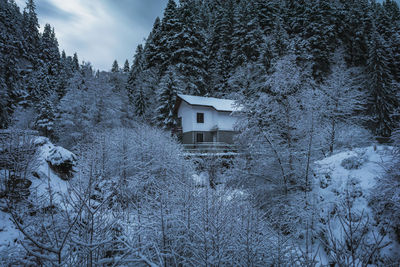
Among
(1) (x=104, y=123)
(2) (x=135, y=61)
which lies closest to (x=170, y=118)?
(1) (x=104, y=123)

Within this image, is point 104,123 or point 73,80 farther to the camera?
point 73,80

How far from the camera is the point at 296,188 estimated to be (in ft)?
30.2

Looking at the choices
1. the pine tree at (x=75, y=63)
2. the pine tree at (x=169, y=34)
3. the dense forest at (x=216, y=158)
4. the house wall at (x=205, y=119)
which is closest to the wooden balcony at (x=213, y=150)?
the dense forest at (x=216, y=158)

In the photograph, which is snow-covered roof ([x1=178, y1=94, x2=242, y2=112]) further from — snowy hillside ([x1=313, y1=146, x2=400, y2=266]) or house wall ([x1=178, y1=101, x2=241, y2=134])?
snowy hillside ([x1=313, y1=146, x2=400, y2=266])

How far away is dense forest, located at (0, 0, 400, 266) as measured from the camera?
3463 millimetres

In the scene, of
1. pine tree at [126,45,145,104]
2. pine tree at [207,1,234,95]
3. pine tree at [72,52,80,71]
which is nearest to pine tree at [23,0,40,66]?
pine tree at [72,52,80,71]

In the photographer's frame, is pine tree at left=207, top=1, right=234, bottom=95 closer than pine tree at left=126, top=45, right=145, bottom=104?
Yes

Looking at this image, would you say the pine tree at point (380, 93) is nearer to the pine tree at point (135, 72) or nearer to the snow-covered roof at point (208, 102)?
the snow-covered roof at point (208, 102)

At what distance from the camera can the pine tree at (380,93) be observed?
24.6 metres

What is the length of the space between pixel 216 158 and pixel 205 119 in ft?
35.9

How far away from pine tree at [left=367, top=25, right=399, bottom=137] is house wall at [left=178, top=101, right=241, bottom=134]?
1806cm

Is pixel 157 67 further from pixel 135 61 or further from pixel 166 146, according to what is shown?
pixel 166 146

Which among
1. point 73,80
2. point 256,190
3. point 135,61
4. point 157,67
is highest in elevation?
point 135,61

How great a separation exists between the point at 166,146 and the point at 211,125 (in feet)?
49.0
